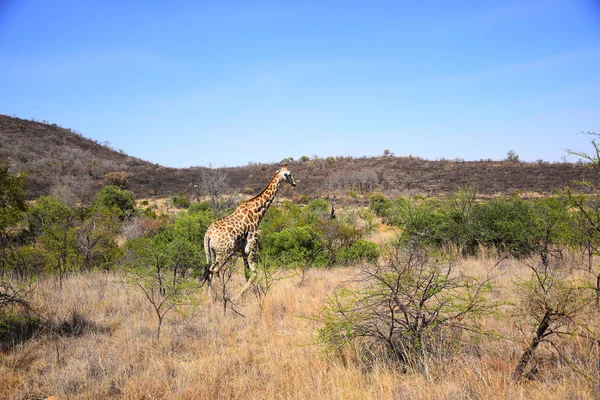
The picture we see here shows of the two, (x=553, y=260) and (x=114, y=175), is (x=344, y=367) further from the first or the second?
(x=114, y=175)

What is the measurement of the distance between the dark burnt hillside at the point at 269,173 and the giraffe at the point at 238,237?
2831 centimetres

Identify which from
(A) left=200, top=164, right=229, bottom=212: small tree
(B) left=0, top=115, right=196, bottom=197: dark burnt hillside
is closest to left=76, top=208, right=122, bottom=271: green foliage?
(A) left=200, top=164, right=229, bottom=212: small tree

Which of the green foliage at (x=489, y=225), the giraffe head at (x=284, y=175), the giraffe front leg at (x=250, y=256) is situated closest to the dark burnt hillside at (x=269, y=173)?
the green foliage at (x=489, y=225)

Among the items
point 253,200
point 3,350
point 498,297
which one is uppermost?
point 253,200

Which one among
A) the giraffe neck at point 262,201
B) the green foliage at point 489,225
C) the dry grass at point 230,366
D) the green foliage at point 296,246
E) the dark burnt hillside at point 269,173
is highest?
the dark burnt hillside at point 269,173

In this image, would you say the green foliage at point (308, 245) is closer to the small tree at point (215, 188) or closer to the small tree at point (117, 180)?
the small tree at point (215, 188)

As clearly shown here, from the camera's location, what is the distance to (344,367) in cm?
426

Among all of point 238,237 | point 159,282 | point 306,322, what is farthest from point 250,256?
point 306,322

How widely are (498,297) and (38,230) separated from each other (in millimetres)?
15289

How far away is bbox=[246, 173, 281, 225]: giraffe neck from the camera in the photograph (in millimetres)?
9375

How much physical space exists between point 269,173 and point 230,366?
160 ft

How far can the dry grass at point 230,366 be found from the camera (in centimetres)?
350

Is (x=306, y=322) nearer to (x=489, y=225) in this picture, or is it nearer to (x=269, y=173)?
(x=489, y=225)

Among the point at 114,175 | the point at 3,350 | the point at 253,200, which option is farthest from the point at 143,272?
the point at 114,175
